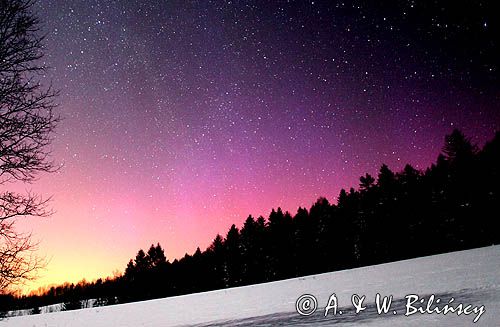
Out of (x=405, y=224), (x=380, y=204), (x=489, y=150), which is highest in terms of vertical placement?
(x=489, y=150)

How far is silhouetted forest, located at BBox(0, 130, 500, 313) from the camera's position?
4803 centimetres

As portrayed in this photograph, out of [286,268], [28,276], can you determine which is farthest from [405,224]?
[28,276]

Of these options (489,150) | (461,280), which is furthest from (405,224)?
(461,280)

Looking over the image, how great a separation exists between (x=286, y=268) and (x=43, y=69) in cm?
6161

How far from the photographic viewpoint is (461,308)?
802 centimetres

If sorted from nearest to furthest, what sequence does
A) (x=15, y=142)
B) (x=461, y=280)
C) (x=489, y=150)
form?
(x=15, y=142) < (x=461, y=280) < (x=489, y=150)

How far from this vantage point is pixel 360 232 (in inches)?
2403

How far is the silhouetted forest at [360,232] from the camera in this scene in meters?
48.0

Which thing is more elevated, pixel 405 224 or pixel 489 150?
pixel 489 150

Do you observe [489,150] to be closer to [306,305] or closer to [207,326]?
[306,305]

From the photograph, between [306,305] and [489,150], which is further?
[489,150]

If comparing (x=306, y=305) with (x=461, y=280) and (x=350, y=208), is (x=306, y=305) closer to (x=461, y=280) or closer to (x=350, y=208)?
(x=461, y=280)

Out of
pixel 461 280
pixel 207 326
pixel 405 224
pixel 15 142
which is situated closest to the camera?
pixel 15 142

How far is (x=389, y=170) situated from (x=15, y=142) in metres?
58.5
